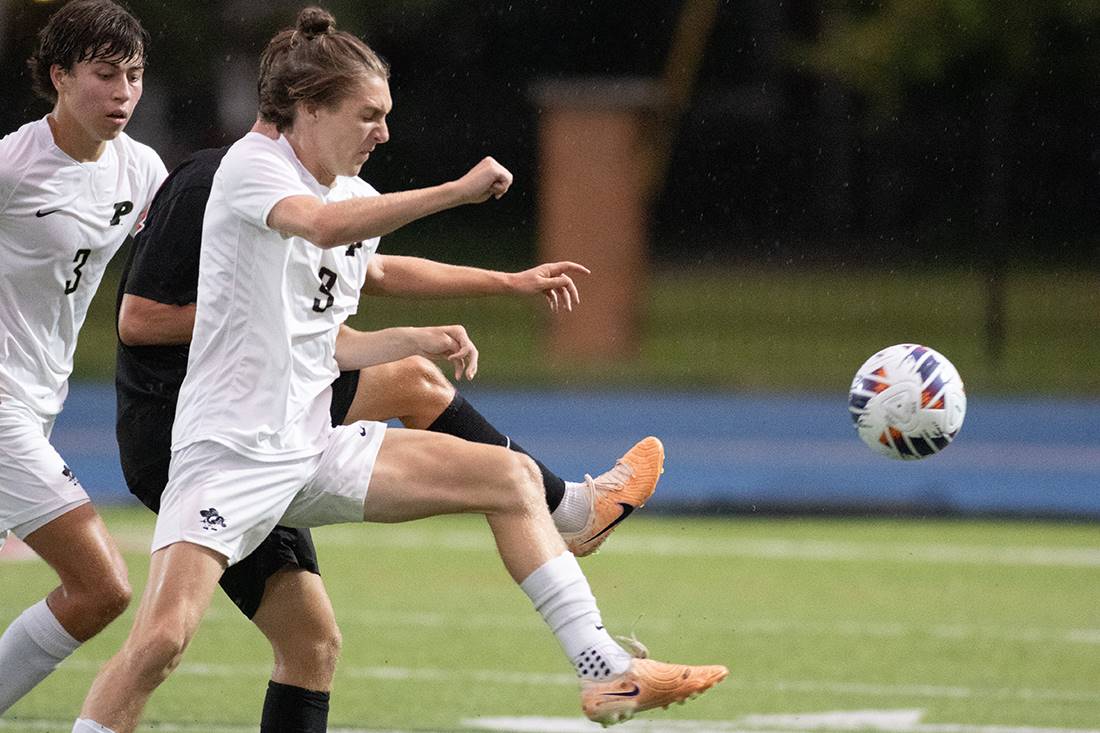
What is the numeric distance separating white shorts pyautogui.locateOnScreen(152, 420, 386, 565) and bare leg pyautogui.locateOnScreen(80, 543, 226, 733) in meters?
0.06

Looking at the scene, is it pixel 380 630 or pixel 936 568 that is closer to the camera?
pixel 380 630

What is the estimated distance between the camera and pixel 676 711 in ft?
22.9

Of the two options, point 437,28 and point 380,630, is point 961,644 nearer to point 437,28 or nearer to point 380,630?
point 380,630

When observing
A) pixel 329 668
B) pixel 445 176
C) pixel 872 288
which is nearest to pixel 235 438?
pixel 329 668

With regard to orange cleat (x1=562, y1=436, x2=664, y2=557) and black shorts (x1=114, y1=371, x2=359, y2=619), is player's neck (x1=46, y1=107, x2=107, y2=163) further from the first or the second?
orange cleat (x1=562, y1=436, x2=664, y2=557)

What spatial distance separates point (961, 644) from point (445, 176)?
501 inches

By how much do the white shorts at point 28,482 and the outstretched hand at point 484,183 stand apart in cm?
182

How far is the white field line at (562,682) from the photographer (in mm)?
7090

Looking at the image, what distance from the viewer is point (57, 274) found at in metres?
5.34

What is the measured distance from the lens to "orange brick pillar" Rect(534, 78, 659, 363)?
18.2 meters

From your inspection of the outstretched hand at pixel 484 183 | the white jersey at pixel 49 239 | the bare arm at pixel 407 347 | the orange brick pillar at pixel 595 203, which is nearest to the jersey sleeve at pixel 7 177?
the white jersey at pixel 49 239

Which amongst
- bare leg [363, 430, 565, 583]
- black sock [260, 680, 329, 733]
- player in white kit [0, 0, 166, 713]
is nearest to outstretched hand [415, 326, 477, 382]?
bare leg [363, 430, 565, 583]

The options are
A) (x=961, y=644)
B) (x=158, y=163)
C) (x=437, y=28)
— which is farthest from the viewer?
Answer: (x=437, y=28)

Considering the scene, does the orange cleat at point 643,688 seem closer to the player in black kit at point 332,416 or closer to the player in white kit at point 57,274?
the player in black kit at point 332,416
